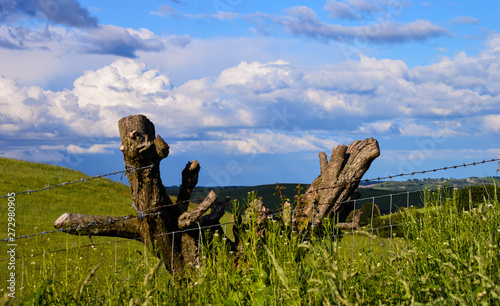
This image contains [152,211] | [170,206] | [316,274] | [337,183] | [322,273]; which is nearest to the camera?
[316,274]

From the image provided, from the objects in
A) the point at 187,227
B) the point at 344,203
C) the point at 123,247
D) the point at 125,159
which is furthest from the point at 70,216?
the point at 123,247

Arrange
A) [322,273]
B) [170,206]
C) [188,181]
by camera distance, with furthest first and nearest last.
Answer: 1. [188,181]
2. [170,206]
3. [322,273]

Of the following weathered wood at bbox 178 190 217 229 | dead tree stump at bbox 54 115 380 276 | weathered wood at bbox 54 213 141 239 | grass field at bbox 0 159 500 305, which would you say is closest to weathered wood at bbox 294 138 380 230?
dead tree stump at bbox 54 115 380 276

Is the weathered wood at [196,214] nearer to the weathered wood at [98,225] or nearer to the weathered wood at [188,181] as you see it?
the weathered wood at [188,181]

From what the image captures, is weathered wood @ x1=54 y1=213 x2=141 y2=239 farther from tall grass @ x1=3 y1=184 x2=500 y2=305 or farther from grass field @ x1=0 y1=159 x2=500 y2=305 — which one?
tall grass @ x1=3 y1=184 x2=500 y2=305

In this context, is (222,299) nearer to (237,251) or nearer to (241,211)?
(241,211)

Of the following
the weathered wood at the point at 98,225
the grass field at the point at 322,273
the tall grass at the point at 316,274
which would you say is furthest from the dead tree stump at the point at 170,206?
the tall grass at the point at 316,274

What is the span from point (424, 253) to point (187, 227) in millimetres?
3352

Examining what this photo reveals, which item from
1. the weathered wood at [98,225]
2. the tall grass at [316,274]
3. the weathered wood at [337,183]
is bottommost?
the tall grass at [316,274]

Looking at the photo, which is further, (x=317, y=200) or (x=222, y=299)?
(x=317, y=200)

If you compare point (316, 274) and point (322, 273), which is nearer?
point (316, 274)

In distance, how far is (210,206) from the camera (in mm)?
6500

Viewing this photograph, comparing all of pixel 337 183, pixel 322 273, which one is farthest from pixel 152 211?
pixel 322 273

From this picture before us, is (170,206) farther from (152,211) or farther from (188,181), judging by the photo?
(188,181)
